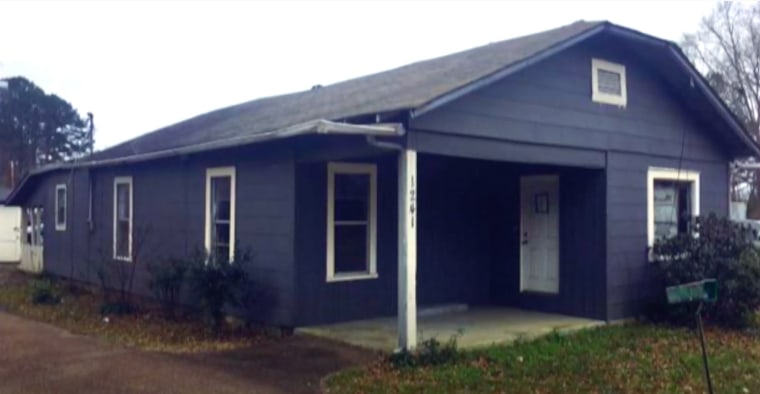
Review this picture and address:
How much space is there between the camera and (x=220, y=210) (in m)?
11.4

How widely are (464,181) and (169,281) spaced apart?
4916 millimetres

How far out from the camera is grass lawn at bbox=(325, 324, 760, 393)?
278 inches

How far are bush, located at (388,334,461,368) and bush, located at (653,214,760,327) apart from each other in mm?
4229

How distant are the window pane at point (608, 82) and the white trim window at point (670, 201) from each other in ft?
4.84

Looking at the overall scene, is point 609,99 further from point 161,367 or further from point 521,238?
point 161,367

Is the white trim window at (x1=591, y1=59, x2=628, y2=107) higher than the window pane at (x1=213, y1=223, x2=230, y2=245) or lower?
higher

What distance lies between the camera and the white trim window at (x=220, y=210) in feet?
36.3

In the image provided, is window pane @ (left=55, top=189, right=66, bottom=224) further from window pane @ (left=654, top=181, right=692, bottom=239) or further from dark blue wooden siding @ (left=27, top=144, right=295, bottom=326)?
window pane @ (left=654, top=181, right=692, bottom=239)

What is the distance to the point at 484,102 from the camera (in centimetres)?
938

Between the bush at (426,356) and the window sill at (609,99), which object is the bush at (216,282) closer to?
the bush at (426,356)

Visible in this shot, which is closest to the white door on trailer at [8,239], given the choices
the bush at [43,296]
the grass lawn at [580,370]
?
the bush at [43,296]

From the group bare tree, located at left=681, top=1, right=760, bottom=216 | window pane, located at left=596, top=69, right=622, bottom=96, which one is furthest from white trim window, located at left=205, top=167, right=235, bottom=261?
bare tree, located at left=681, top=1, right=760, bottom=216

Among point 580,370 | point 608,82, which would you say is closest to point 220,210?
point 580,370

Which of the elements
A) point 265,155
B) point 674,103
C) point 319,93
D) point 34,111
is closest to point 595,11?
point 674,103
